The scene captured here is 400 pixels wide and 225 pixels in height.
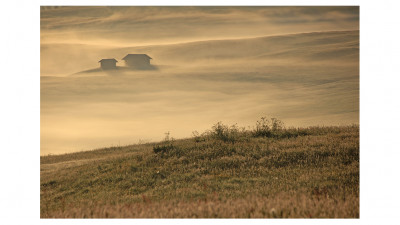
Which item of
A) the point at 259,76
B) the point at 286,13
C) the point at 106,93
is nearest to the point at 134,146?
the point at 106,93

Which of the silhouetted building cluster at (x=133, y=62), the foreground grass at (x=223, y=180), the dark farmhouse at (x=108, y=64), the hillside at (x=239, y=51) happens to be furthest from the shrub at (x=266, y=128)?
the dark farmhouse at (x=108, y=64)

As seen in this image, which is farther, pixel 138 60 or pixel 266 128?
pixel 138 60

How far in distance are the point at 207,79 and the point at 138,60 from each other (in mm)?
2594

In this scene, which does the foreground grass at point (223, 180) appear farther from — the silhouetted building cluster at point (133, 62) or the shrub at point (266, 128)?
the silhouetted building cluster at point (133, 62)

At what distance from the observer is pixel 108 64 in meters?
14.7

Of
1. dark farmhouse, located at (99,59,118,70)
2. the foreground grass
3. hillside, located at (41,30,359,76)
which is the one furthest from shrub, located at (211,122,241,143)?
dark farmhouse, located at (99,59,118,70)

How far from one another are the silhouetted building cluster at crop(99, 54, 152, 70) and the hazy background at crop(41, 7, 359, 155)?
35 centimetres

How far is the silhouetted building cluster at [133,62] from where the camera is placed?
46.9ft

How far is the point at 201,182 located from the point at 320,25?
5844 mm

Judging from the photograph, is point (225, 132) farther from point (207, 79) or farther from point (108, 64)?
point (108, 64)

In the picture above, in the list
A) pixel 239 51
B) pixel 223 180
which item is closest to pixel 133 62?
pixel 239 51

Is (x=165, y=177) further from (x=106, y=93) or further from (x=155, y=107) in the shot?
(x=106, y=93)

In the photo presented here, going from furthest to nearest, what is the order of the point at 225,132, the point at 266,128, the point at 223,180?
the point at 266,128 → the point at 225,132 → the point at 223,180

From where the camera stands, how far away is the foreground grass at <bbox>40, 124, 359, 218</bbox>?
349 inches
